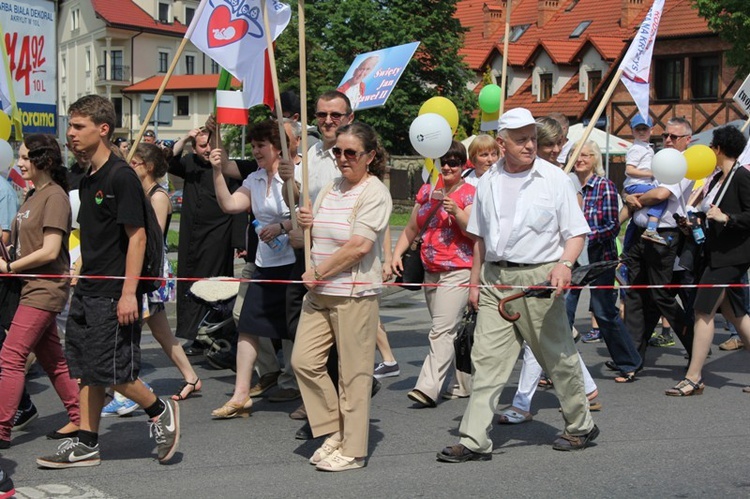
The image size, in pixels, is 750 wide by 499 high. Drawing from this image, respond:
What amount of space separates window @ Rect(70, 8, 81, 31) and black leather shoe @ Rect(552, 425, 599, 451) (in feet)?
263

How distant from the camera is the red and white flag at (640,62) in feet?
27.1

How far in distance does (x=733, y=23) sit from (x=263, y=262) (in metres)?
24.5

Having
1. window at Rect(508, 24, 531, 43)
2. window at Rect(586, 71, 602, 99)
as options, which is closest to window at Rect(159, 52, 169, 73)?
window at Rect(508, 24, 531, 43)

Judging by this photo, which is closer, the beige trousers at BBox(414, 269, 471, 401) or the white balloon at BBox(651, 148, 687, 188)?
the beige trousers at BBox(414, 269, 471, 401)

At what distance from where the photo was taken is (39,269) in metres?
6.09

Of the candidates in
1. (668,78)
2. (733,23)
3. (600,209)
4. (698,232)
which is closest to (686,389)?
(698,232)

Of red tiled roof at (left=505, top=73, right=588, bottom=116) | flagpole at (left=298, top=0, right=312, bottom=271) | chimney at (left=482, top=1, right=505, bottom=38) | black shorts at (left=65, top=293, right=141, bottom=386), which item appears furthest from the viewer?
chimney at (left=482, top=1, right=505, bottom=38)

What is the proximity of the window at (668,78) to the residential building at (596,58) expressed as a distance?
0.04m

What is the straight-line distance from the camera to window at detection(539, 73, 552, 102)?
51.6 m

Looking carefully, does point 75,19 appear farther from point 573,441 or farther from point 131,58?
point 573,441

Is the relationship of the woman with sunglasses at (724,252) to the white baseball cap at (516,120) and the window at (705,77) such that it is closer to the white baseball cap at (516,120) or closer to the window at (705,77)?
the white baseball cap at (516,120)

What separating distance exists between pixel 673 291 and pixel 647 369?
0.74 meters

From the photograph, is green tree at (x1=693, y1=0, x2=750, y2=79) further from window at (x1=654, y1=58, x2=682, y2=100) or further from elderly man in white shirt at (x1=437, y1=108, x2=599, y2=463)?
elderly man in white shirt at (x1=437, y1=108, x2=599, y2=463)

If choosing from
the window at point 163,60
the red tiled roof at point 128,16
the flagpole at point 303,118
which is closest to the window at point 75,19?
the red tiled roof at point 128,16
